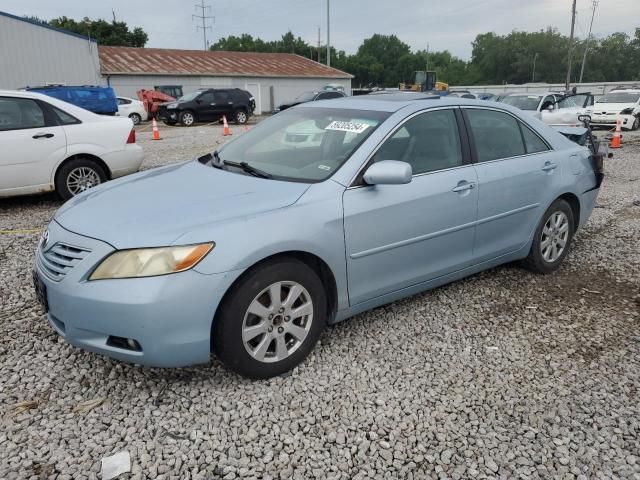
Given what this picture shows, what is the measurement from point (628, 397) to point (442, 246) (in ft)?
4.68

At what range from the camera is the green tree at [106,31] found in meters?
57.2

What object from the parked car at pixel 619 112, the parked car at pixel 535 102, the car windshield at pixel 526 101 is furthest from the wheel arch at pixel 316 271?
the parked car at pixel 619 112

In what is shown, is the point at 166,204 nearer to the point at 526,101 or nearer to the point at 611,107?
the point at 526,101

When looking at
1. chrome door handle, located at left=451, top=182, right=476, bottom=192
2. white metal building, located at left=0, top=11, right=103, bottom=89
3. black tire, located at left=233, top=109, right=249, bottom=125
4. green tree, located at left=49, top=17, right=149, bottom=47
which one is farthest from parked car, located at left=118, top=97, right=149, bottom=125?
A: green tree, located at left=49, top=17, right=149, bottom=47

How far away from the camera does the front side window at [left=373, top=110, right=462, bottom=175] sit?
3494 mm

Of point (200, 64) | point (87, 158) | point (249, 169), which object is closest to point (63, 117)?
point (87, 158)

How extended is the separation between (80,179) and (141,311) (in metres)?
5.30

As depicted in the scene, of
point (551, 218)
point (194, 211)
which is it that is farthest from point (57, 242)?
point (551, 218)

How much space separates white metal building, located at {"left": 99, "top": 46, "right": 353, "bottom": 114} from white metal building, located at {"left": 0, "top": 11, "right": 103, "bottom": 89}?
422 cm

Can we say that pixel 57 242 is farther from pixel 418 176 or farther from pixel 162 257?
pixel 418 176

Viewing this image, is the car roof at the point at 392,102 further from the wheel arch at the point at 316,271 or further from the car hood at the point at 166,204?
the wheel arch at the point at 316,271

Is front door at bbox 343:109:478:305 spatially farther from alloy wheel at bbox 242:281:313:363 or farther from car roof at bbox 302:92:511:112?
alloy wheel at bbox 242:281:313:363

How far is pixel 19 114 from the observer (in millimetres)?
6648

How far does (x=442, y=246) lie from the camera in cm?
368
